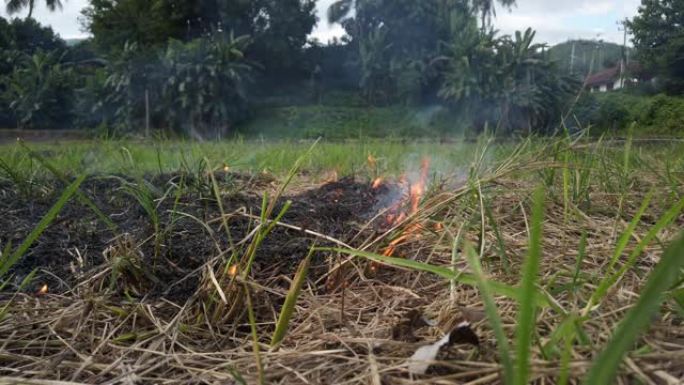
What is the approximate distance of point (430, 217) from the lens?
1.03 meters

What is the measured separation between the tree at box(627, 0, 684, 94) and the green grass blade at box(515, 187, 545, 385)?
36.5 feet

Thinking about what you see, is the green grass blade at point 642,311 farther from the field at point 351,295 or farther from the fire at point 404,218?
the fire at point 404,218

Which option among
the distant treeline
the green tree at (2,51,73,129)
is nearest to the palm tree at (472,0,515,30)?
the distant treeline

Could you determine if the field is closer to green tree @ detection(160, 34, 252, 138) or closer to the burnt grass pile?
the burnt grass pile

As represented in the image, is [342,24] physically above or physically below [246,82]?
above

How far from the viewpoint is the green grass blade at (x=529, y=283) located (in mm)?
321

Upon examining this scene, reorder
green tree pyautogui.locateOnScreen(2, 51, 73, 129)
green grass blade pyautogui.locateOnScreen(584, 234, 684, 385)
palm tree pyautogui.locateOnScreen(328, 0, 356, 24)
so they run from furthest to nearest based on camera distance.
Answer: palm tree pyautogui.locateOnScreen(328, 0, 356, 24)
green tree pyautogui.locateOnScreen(2, 51, 73, 129)
green grass blade pyautogui.locateOnScreen(584, 234, 684, 385)

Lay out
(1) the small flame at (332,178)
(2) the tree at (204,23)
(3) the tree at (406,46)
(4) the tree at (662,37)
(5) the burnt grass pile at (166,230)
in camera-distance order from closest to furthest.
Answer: (5) the burnt grass pile at (166,230) < (1) the small flame at (332,178) < (4) the tree at (662,37) < (2) the tree at (204,23) < (3) the tree at (406,46)

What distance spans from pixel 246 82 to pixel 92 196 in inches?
709

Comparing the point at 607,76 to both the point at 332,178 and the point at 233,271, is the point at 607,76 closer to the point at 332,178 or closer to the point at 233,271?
the point at 332,178

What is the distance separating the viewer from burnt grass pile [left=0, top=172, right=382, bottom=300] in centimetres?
94

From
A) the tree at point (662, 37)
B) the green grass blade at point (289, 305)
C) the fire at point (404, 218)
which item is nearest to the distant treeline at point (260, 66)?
the tree at point (662, 37)

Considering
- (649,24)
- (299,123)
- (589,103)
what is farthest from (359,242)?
(299,123)

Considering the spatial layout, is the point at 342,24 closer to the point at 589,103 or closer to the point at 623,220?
the point at 589,103
